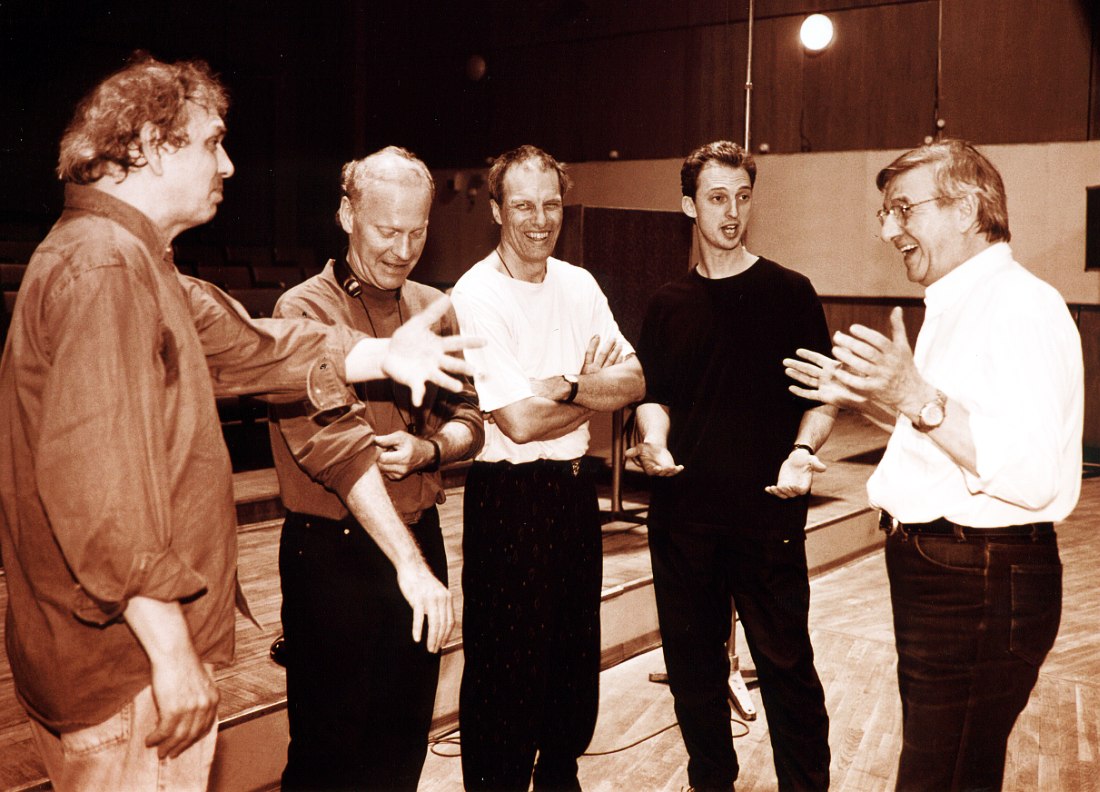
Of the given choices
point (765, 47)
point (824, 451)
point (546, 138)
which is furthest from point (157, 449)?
point (546, 138)

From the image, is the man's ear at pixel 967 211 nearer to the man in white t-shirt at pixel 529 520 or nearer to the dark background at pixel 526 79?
the man in white t-shirt at pixel 529 520

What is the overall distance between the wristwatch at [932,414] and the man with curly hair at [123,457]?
799 mm

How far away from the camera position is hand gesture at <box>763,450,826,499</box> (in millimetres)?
2268

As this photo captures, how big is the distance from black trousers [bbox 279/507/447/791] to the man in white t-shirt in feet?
1.41

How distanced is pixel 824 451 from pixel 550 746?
16.6ft

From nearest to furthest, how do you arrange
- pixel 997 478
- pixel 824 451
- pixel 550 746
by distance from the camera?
pixel 997 478 → pixel 550 746 → pixel 824 451

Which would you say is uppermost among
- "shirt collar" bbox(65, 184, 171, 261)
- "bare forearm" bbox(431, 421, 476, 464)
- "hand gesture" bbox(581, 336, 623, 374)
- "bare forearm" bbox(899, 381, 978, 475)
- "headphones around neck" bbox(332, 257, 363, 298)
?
"shirt collar" bbox(65, 184, 171, 261)

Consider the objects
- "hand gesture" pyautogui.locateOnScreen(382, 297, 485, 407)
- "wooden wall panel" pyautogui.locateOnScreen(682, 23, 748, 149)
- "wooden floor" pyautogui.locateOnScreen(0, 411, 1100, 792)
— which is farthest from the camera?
"wooden wall panel" pyautogui.locateOnScreen(682, 23, 748, 149)

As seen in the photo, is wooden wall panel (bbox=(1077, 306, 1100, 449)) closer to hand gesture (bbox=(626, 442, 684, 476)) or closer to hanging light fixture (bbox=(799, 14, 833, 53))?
hanging light fixture (bbox=(799, 14, 833, 53))

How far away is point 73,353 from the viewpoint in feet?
3.39

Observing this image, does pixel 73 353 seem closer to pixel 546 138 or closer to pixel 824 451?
pixel 824 451

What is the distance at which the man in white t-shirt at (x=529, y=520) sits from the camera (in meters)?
2.23

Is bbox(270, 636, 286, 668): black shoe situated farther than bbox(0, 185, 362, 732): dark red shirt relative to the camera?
Yes

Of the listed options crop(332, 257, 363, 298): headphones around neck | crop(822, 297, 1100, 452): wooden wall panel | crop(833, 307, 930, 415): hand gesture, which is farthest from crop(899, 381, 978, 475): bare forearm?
crop(822, 297, 1100, 452): wooden wall panel
